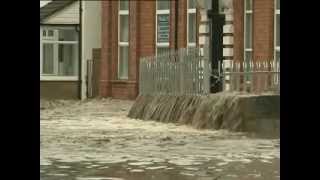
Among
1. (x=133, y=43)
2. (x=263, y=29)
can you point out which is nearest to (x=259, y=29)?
(x=263, y=29)

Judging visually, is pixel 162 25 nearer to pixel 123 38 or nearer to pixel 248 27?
pixel 123 38

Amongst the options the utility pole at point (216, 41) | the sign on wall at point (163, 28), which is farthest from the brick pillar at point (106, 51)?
the utility pole at point (216, 41)

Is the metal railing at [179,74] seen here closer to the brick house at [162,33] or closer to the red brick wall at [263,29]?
the brick house at [162,33]

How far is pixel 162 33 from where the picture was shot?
38188 millimetres

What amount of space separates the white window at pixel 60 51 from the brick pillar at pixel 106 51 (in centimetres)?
397

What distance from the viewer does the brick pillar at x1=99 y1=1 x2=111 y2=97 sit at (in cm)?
4125

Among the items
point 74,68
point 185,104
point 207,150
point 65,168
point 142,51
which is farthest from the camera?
point 74,68

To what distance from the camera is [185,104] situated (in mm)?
21797

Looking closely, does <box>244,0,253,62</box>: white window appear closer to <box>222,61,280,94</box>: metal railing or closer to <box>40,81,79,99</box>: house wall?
<box>222,61,280,94</box>: metal railing

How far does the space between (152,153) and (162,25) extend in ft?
81.4

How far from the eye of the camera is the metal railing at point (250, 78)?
20.3 m
